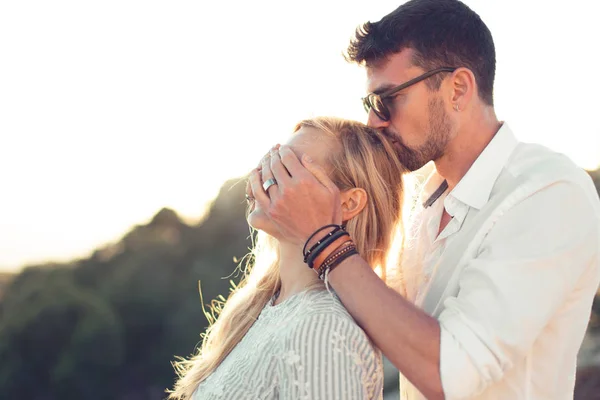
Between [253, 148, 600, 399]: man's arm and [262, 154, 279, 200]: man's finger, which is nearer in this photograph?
[253, 148, 600, 399]: man's arm

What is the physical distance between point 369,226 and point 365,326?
0.55 m

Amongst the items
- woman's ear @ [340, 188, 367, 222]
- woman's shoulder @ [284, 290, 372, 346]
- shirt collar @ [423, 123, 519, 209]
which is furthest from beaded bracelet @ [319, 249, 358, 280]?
shirt collar @ [423, 123, 519, 209]

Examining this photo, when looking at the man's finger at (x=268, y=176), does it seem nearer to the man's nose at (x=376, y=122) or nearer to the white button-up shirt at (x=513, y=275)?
the man's nose at (x=376, y=122)

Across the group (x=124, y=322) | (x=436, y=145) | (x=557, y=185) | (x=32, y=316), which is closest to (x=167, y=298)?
(x=124, y=322)

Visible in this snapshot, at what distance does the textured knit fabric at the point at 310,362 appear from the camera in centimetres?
200

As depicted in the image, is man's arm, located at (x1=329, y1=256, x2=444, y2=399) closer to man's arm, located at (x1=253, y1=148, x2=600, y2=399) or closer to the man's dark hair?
man's arm, located at (x1=253, y1=148, x2=600, y2=399)

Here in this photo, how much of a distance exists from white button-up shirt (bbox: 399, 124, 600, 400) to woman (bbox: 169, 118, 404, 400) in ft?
0.83

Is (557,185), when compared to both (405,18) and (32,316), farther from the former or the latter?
(32,316)

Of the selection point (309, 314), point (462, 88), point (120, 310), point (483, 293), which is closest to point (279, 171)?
point (309, 314)

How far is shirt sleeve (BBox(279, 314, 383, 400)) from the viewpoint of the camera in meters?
2.00

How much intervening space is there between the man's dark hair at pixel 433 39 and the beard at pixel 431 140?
0.32ft

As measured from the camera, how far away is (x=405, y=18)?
2.94 meters

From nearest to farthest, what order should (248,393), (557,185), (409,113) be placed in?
(248,393) < (557,185) < (409,113)

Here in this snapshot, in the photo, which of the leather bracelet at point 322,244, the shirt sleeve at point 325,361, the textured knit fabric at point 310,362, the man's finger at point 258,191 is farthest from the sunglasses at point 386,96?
the shirt sleeve at point 325,361
